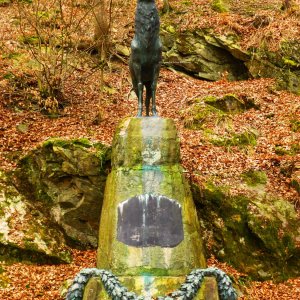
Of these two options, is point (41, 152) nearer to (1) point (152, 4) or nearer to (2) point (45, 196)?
(2) point (45, 196)

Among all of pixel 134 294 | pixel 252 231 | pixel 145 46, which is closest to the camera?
pixel 134 294

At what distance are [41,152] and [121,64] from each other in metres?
7.80

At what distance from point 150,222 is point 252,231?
303 centimetres

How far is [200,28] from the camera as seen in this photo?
17.5 m

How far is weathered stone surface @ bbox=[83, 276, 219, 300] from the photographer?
18.7 ft

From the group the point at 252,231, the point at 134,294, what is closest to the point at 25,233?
the point at 134,294

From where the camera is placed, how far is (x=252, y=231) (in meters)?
8.52

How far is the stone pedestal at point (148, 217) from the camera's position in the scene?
6.02m

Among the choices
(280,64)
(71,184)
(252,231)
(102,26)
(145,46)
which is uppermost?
(145,46)

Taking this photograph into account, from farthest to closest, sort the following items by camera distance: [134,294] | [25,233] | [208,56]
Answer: [208,56] < [25,233] < [134,294]

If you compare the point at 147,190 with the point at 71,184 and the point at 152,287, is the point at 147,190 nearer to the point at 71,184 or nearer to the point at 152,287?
the point at 152,287

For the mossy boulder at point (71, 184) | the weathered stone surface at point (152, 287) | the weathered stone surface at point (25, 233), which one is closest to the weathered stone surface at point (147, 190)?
the weathered stone surface at point (152, 287)

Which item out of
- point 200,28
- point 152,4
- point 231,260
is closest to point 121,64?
point 200,28

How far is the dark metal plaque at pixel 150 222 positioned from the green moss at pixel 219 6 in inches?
603
